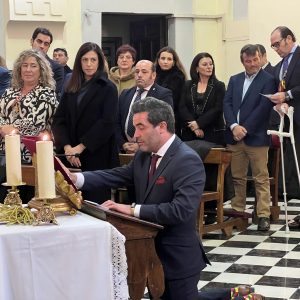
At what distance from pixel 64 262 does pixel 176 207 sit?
2.01 feet

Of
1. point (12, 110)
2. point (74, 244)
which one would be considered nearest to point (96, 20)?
point (12, 110)

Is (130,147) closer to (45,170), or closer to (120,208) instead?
(120,208)

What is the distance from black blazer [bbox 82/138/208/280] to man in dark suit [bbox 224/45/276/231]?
3.08m

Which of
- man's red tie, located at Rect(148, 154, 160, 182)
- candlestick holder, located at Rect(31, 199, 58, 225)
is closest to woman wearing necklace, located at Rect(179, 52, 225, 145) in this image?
man's red tie, located at Rect(148, 154, 160, 182)

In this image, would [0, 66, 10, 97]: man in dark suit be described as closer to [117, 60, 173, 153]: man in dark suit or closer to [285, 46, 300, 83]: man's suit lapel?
[117, 60, 173, 153]: man in dark suit

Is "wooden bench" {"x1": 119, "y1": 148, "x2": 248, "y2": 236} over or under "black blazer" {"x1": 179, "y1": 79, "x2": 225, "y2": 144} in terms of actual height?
under

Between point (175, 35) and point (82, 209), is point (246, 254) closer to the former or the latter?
point (82, 209)

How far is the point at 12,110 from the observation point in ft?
18.1

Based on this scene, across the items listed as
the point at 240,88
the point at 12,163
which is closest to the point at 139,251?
the point at 12,163

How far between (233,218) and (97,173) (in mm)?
3122

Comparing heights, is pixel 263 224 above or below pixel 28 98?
below

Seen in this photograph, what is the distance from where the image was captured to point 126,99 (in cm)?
651

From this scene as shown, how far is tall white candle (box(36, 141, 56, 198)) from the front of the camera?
3.04 metres

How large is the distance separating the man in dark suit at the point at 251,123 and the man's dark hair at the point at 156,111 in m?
3.07
